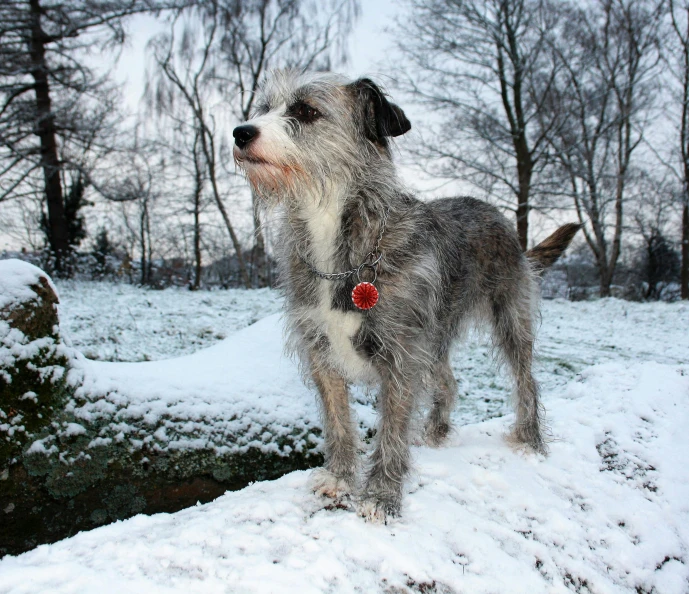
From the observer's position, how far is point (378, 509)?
2592mm

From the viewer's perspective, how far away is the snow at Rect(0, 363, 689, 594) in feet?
6.77

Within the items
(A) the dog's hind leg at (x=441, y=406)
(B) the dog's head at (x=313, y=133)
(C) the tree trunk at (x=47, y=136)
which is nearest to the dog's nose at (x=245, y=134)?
(B) the dog's head at (x=313, y=133)

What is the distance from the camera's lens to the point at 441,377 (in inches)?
162

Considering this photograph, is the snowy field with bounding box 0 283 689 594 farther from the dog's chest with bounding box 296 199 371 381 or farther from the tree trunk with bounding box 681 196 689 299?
the tree trunk with bounding box 681 196 689 299

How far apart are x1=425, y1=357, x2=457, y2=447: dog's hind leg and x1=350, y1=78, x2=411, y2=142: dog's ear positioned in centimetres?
177

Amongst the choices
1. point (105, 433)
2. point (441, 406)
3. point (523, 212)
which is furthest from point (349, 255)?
point (523, 212)

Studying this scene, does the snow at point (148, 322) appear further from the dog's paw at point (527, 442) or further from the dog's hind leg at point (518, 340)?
the dog's paw at point (527, 442)

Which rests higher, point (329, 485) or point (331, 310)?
point (331, 310)

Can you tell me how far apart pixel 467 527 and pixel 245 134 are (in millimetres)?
2279

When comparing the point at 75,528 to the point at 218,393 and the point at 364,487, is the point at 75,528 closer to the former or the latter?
the point at 218,393

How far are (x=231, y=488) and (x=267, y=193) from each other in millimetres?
2014

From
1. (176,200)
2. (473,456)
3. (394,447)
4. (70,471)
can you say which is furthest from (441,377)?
(176,200)

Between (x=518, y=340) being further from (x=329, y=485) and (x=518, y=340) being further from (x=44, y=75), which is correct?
(x=44, y=75)

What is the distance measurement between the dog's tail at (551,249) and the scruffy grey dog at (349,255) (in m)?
1.49
